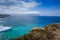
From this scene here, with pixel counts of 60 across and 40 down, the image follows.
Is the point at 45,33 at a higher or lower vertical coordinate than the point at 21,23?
lower

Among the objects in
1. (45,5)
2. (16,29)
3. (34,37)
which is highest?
(45,5)

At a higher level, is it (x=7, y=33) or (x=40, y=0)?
(x=40, y=0)

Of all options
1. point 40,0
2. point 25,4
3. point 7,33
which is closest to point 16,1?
point 25,4

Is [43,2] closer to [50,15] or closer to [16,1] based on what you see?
[50,15]

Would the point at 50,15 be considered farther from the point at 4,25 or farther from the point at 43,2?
the point at 4,25
